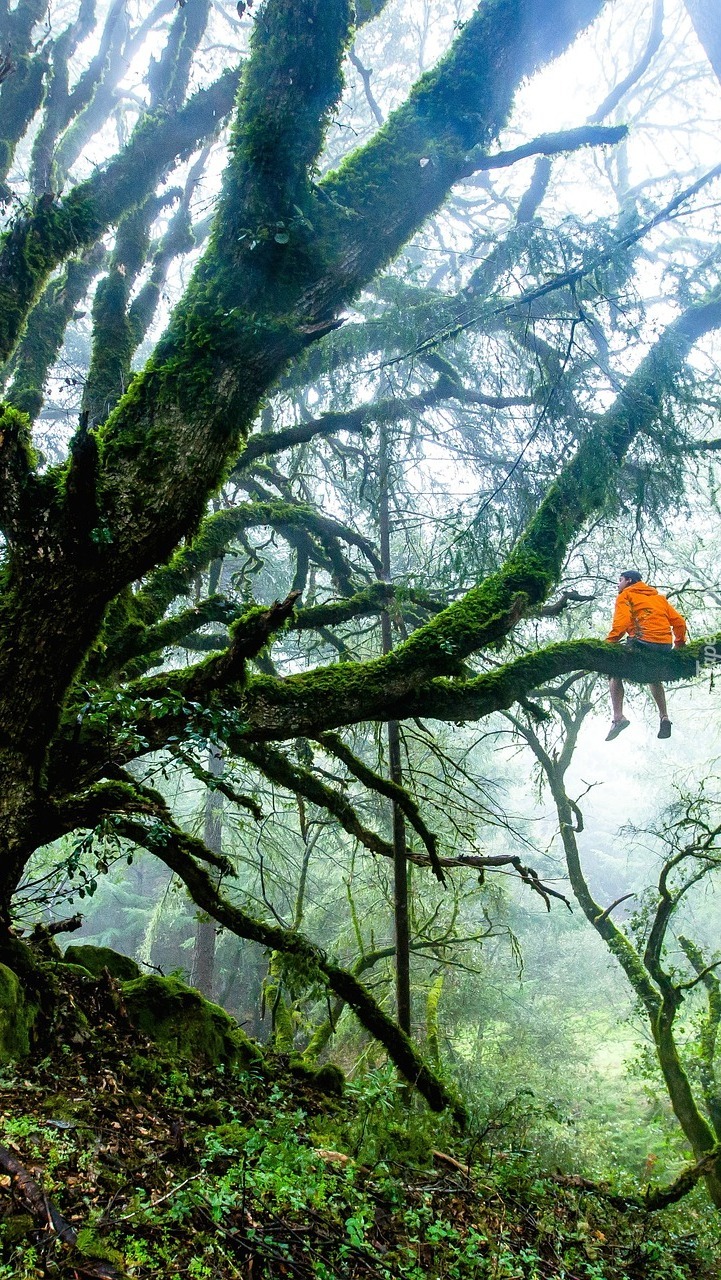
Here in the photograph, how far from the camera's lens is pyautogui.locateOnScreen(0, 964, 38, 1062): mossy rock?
302 cm

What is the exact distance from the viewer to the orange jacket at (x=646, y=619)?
5441mm

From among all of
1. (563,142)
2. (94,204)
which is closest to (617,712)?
(563,142)

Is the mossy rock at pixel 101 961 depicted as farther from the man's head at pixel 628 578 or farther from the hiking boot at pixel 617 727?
the man's head at pixel 628 578

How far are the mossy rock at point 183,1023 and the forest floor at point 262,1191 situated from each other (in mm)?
276

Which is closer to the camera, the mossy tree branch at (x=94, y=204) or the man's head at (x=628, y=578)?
the mossy tree branch at (x=94, y=204)

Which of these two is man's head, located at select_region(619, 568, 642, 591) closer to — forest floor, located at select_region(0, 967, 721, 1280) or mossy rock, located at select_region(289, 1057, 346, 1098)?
forest floor, located at select_region(0, 967, 721, 1280)

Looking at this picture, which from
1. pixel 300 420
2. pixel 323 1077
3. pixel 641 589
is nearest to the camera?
pixel 323 1077

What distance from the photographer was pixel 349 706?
3947mm

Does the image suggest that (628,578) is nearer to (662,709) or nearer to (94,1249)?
(662,709)

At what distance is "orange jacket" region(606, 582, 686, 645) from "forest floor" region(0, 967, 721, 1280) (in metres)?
3.83

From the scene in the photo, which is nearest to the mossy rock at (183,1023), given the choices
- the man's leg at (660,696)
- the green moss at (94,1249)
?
the green moss at (94,1249)

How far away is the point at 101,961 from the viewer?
4930 millimetres

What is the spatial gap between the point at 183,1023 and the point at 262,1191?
2.10 m

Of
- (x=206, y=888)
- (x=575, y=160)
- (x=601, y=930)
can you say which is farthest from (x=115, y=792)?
(x=575, y=160)
